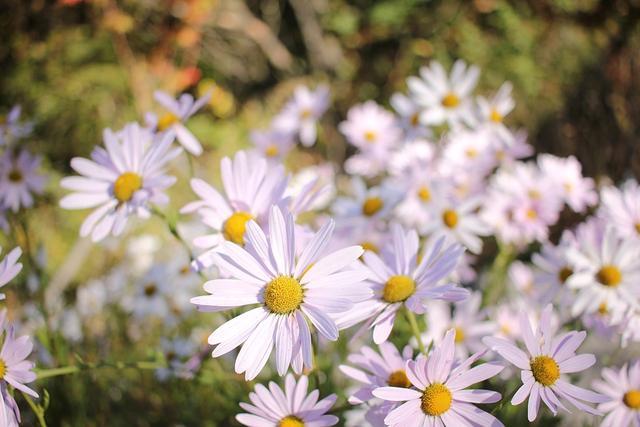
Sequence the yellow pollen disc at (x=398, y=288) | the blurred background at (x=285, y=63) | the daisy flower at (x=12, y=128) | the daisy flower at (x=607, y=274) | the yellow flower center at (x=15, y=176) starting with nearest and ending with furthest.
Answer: the yellow pollen disc at (x=398, y=288), the daisy flower at (x=607, y=274), the daisy flower at (x=12, y=128), the yellow flower center at (x=15, y=176), the blurred background at (x=285, y=63)

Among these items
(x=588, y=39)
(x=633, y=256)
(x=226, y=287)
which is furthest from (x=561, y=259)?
(x=588, y=39)

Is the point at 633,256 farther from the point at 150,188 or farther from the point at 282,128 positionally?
the point at 282,128

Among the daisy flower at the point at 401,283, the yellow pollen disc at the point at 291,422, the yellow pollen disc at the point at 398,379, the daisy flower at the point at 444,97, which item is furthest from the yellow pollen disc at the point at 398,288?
the daisy flower at the point at 444,97

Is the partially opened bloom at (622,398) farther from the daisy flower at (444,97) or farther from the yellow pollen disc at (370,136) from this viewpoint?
the yellow pollen disc at (370,136)

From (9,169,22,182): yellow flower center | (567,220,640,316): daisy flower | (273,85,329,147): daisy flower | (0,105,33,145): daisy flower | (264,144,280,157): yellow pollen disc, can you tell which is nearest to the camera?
Answer: (567,220,640,316): daisy flower

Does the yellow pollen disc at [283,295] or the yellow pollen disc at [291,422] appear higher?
the yellow pollen disc at [283,295]

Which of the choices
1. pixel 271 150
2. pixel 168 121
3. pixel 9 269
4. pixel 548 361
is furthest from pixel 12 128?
pixel 548 361

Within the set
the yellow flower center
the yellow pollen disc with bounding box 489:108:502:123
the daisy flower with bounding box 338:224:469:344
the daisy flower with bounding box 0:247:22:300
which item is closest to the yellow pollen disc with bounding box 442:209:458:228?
the yellow pollen disc with bounding box 489:108:502:123

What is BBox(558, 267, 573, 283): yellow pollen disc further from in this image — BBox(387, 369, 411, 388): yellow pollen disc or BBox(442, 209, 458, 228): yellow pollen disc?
BBox(387, 369, 411, 388): yellow pollen disc
